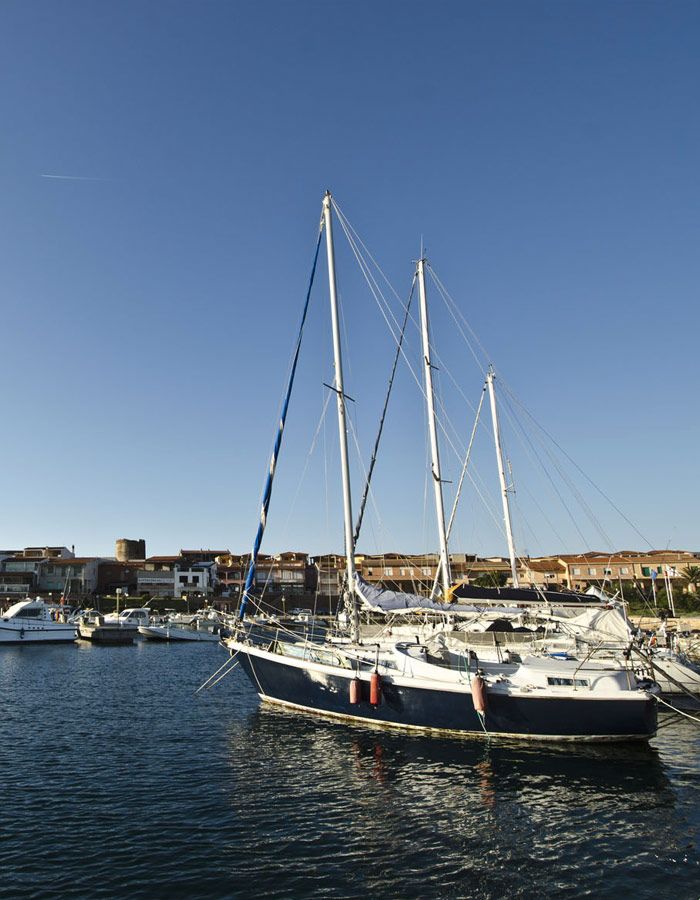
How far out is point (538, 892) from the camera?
420 inches

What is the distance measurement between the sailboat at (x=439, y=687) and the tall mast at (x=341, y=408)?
0.05 meters

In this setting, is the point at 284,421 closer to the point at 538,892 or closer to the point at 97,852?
the point at 97,852

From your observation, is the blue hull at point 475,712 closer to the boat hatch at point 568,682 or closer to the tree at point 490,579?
the boat hatch at point 568,682

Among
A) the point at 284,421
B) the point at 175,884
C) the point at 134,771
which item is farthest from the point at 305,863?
the point at 284,421

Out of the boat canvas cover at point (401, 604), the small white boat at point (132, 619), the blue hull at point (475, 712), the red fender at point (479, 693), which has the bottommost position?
the small white boat at point (132, 619)

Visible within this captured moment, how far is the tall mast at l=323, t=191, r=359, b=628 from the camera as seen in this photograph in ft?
83.5

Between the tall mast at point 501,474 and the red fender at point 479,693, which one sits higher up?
the tall mast at point 501,474

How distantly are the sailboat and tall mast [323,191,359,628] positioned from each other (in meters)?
0.05

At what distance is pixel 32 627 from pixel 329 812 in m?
51.8

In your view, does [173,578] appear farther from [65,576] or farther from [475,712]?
[475,712]

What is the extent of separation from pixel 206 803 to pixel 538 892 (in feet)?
26.3

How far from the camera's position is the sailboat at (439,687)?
19.2 meters

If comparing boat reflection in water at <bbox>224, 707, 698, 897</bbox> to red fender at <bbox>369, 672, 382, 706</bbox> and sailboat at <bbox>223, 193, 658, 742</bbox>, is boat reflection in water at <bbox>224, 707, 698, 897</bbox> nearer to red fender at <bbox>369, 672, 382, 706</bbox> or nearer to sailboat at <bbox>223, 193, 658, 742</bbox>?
sailboat at <bbox>223, 193, 658, 742</bbox>

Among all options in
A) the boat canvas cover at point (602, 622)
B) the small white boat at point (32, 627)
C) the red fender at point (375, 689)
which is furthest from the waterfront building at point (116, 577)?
the red fender at point (375, 689)
